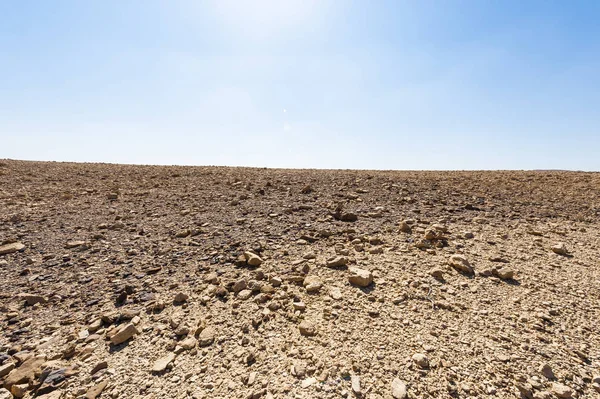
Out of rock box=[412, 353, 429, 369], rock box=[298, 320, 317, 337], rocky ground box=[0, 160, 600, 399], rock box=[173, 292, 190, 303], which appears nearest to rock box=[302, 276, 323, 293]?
rocky ground box=[0, 160, 600, 399]

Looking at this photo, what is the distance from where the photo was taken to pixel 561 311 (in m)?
3.12

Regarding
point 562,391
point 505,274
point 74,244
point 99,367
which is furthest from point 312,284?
point 74,244

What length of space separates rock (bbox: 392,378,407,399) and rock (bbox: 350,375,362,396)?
0.85ft

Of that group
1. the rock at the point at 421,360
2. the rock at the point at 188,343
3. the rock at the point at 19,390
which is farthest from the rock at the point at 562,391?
the rock at the point at 19,390

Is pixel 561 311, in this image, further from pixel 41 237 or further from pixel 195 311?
pixel 41 237

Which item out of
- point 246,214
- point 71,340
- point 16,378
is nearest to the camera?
point 16,378

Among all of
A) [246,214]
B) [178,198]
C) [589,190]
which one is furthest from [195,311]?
[589,190]

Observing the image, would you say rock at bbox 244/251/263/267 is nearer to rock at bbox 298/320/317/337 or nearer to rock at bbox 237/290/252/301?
rock at bbox 237/290/252/301

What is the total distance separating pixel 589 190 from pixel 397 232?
25.5 ft

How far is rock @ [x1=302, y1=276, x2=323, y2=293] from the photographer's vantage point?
3.42 meters

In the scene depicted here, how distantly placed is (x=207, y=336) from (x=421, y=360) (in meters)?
1.99

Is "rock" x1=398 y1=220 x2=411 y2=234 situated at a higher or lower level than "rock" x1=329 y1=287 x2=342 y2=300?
higher

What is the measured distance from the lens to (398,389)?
2191 mm

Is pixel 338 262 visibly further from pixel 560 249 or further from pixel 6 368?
pixel 560 249
